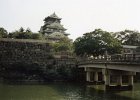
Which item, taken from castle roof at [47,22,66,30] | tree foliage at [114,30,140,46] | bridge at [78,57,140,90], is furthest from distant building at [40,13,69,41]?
bridge at [78,57,140,90]

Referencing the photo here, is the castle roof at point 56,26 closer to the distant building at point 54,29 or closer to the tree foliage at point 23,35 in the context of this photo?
the distant building at point 54,29

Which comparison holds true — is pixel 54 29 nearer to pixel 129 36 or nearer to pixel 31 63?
pixel 129 36

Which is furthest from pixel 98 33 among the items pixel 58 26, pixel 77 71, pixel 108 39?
pixel 58 26

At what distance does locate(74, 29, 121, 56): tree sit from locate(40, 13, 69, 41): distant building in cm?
3006

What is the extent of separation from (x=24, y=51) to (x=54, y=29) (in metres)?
30.4

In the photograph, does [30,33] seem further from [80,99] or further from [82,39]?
[80,99]

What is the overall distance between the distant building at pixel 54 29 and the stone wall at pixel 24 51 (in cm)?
2071

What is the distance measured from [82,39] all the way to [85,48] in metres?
2.22

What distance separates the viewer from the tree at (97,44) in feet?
169

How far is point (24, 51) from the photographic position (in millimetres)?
59688

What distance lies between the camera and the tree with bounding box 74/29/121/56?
51.4 meters

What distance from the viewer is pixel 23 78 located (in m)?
51.7

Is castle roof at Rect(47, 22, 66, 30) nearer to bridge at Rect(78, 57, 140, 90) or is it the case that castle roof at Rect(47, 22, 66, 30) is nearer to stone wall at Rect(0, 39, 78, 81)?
stone wall at Rect(0, 39, 78, 81)

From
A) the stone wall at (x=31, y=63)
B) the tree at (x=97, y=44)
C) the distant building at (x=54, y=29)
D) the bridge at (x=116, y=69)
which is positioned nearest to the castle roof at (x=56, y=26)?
the distant building at (x=54, y=29)
